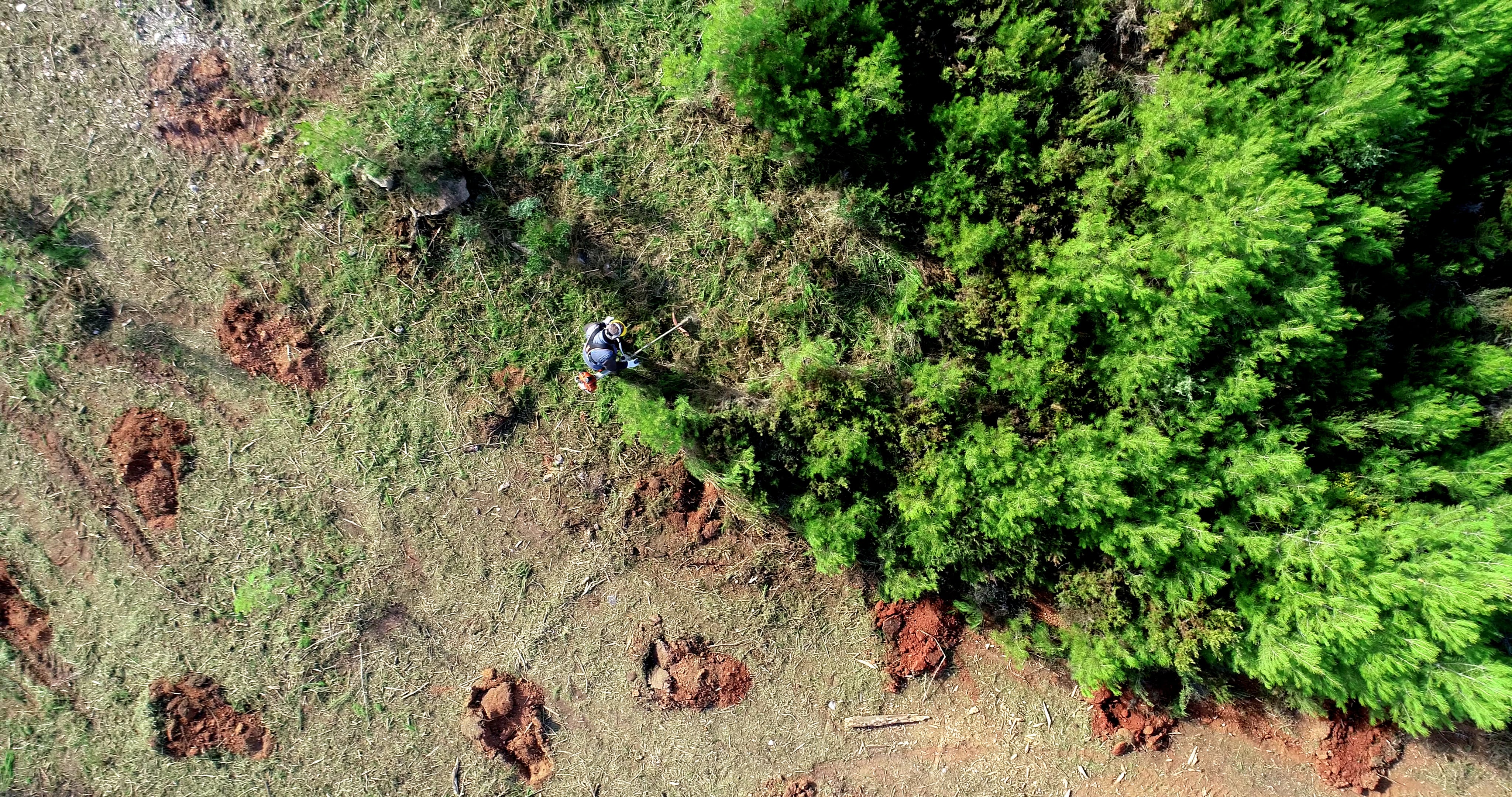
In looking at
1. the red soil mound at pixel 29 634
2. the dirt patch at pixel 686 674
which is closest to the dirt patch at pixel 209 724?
the red soil mound at pixel 29 634

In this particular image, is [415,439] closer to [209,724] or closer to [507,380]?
[507,380]

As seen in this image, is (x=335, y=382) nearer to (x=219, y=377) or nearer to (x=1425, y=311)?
(x=219, y=377)

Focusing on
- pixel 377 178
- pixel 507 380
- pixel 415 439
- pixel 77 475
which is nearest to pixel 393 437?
pixel 415 439

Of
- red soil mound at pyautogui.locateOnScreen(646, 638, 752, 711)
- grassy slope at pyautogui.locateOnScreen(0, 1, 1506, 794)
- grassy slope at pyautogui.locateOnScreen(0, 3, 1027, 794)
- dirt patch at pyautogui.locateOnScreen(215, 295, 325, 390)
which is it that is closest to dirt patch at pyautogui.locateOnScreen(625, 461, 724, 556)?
grassy slope at pyautogui.locateOnScreen(0, 1, 1506, 794)

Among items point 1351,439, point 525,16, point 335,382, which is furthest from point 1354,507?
point 335,382

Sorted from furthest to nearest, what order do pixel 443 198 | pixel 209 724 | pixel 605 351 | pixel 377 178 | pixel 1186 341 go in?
pixel 209 724, pixel 443 198, pixel 377 178, pixel 605 351, pixel 1186 341

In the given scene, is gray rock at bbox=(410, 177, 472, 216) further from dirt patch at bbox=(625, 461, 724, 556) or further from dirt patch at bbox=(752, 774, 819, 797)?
dirt patch at bbox=(752, 774, 819, 797)
